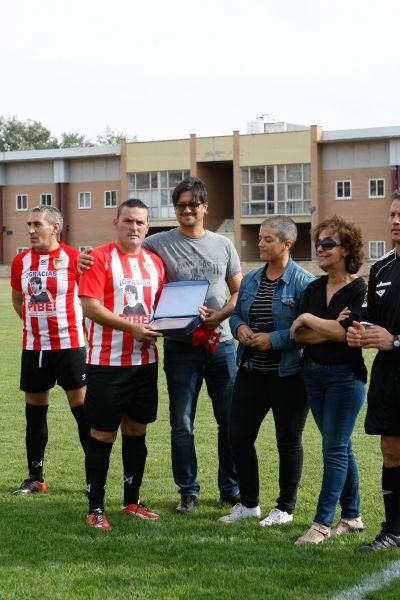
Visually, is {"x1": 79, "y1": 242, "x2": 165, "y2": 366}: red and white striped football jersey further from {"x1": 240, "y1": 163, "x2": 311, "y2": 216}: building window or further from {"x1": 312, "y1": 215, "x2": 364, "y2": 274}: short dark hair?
{"x1": 240, "y1": 163, "x2": 311, "y2": 216}: building window

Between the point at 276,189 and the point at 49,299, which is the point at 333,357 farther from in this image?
the point at 276,189

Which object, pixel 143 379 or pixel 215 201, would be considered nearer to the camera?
pixel 143 379

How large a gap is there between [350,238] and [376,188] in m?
55.5

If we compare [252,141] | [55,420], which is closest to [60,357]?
[55,420]

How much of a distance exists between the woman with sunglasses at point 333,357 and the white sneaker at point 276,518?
1.40ft

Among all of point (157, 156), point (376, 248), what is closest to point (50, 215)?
point (376, 248)

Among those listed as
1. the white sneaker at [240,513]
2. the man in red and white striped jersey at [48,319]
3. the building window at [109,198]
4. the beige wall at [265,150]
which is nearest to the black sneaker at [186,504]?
the white sneaker at [240,513]

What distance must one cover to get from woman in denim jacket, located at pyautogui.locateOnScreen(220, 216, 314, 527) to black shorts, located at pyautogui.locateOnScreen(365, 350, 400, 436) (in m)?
0.72

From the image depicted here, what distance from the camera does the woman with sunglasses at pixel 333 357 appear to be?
5.73 metres

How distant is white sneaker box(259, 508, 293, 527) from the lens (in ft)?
20.4

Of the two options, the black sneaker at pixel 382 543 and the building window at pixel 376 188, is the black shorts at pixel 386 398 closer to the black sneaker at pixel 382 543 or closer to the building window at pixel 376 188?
the black sneaker at pixel 382 543

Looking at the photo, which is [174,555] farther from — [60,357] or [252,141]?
[252,141]

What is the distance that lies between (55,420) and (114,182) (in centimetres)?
5841

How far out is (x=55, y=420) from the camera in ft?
34.4
